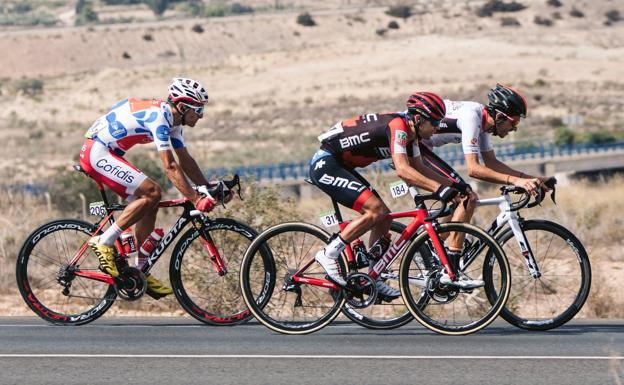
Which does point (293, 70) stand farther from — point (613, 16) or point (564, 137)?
point (564, 137)

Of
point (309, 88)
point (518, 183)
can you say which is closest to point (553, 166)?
point (518, 183)

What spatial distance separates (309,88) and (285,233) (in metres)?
81.0

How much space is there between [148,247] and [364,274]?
1.83 m

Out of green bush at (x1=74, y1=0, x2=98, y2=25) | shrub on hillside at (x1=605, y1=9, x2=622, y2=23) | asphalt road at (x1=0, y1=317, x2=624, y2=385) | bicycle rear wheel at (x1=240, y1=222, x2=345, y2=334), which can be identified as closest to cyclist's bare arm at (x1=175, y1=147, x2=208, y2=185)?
bicycle rear wheel at (x1=240, y1=222, x2=345, y2=334)

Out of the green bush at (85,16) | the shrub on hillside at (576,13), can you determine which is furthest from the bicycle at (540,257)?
the green bush at (85,16)

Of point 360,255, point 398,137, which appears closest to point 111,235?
point 360,255

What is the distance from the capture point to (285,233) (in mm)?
9688

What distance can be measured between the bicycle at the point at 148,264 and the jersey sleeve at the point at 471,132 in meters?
1.80

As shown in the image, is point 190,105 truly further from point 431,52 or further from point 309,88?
point 431,52

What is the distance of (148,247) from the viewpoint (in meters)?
10.0

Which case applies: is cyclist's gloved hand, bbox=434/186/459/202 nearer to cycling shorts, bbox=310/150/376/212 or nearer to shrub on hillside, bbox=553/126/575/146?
cycling shorts, bbox=310/150/376/212

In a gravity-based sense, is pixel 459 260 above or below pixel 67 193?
above

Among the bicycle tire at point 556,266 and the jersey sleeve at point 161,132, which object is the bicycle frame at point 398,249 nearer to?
the bicycle tire at point 556,266

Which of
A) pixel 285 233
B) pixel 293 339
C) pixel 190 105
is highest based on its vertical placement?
pixel 190 105
